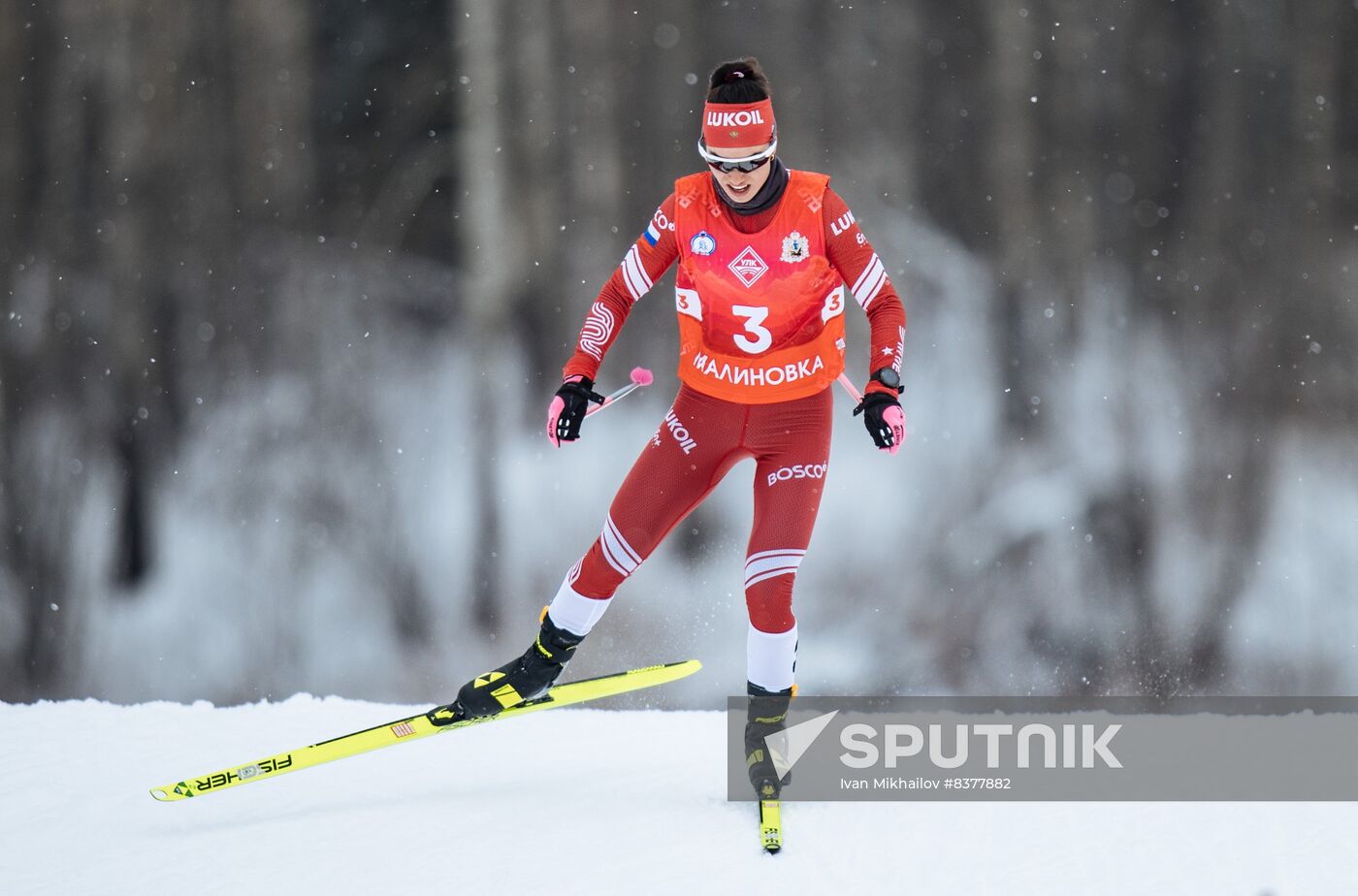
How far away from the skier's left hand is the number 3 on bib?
1.25ft

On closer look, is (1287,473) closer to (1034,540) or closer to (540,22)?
(1034,540)

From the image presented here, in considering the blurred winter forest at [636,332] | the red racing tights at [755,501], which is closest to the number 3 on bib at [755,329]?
the red racing tights at [755,501]

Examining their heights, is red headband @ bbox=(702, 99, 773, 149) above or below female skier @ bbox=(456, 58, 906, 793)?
above

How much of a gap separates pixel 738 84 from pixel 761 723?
1834 millimetres

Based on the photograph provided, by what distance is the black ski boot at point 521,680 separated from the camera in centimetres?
346

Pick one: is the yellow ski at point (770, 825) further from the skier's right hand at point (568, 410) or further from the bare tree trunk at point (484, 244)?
the bare tree trunk at point (484, 244)

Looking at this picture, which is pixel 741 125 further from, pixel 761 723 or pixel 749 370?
pixel 761 723

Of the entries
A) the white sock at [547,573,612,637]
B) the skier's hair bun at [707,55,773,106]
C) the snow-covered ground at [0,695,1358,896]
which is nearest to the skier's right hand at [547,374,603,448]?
the white sock at [547,573,612,637]

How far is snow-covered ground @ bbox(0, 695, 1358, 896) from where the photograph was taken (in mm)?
2898

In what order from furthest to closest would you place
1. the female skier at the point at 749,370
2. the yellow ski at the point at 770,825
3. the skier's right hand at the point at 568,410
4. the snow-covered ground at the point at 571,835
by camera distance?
1. the skier's right hand at the point at 568,410
2. the female skier at the point at 749,370
3. the yellow ski at the point at 770,825
4. the snow-covered ground at the point at 571,835

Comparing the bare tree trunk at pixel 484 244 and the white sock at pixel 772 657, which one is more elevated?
the bare tree trunk at pixel 484 244

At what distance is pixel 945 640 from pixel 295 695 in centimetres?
275

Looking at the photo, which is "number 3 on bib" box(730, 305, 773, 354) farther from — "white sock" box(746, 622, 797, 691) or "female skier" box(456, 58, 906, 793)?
"white sock" box(746, 622, 797, 691)

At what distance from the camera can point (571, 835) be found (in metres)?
3.17
